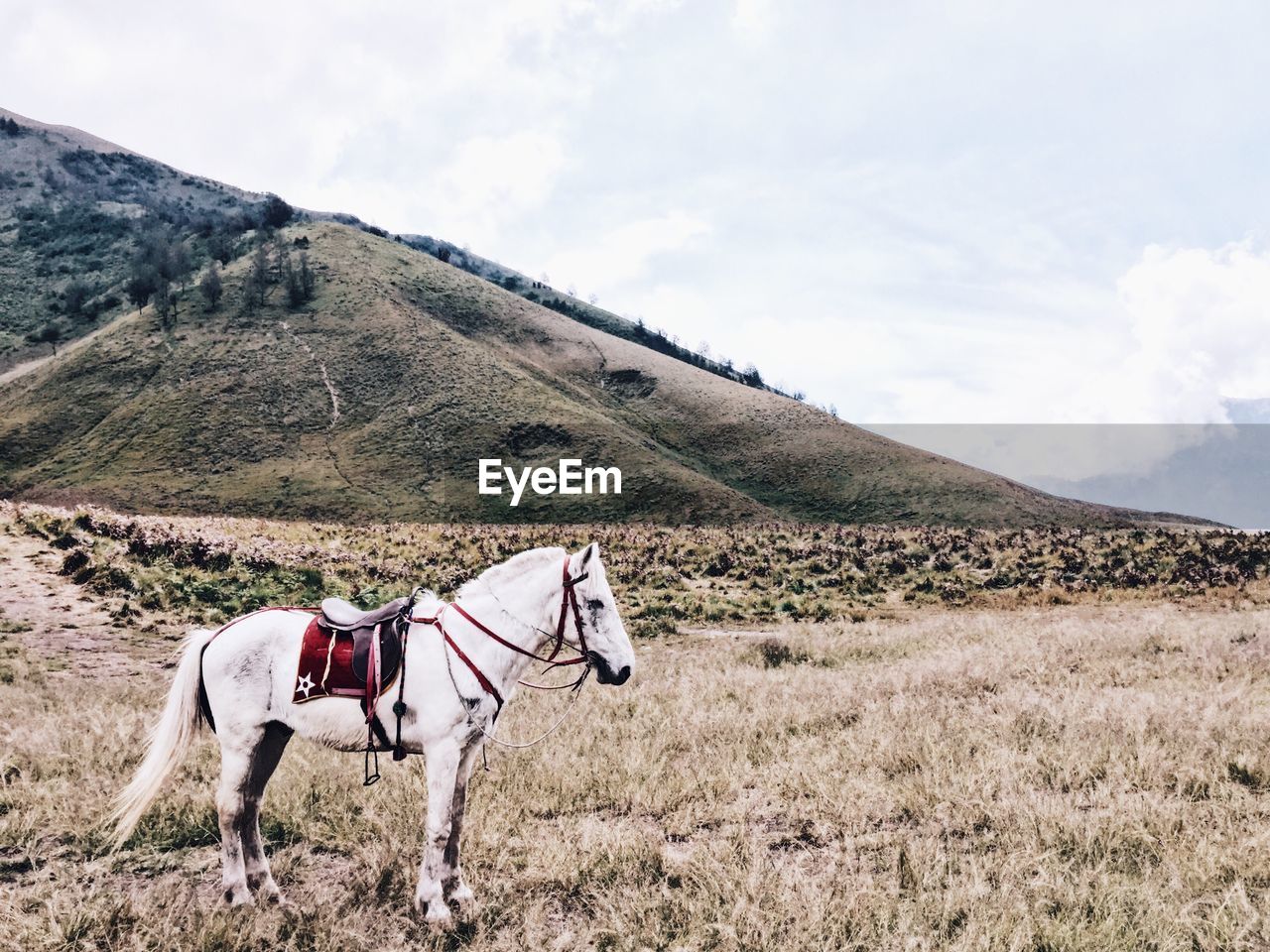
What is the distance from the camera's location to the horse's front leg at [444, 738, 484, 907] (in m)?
4.98

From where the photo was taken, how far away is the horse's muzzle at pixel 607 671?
4.93 meters

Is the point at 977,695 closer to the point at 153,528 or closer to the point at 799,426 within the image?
the point at 153,528

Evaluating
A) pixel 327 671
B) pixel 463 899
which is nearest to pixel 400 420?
pixel 327 671

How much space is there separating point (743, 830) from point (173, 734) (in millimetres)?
4616

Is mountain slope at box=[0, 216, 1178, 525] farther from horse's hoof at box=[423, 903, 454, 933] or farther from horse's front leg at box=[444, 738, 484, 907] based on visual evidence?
horse's hoof at box=[423, 903, 454, 933]

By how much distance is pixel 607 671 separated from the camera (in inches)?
196

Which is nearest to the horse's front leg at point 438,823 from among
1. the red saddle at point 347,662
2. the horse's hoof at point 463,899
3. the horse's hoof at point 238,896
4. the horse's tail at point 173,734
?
the horse's hoof at point 463,899

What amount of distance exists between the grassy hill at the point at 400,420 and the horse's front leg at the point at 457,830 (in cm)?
7221

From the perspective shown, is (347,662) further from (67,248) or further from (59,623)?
(67,248)

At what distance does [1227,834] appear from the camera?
5.59 m

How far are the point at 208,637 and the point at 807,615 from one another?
1886 cm

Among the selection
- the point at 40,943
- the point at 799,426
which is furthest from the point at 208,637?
the point at 799,426

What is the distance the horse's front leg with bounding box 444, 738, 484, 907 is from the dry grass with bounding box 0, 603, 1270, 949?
21 centimetres
